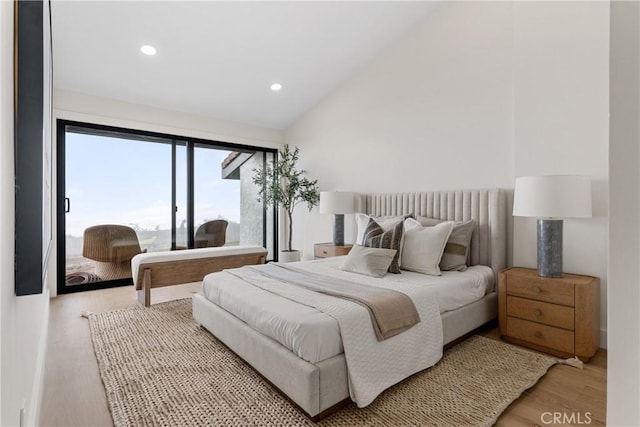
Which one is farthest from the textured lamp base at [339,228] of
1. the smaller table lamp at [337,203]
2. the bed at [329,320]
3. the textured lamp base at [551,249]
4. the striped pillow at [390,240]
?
the textured lamp base at [551,249]

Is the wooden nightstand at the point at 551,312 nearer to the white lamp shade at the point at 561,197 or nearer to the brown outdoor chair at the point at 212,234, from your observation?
the white lamp shade at the point at 561,197

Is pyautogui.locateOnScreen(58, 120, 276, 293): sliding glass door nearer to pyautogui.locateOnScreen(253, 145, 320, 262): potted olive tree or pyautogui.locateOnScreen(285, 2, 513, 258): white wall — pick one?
pyautogui.locateOnScreen(253, 145, 320, 262): potted olive tree

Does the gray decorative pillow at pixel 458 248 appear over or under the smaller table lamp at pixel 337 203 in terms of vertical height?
under

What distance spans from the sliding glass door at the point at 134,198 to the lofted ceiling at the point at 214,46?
0.63 m

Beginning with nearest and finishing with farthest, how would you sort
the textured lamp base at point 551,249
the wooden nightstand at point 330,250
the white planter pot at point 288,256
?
the textured lamp base at point 551,249 < the wooden nightstand at point 330,250 < the white planter pot at point 288,256

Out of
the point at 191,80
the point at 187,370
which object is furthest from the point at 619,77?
the point at 191,80

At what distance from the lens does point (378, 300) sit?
1975 mm

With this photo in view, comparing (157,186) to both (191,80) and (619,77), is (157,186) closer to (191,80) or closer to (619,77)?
(191,80)

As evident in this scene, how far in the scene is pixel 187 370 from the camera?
2143 mm

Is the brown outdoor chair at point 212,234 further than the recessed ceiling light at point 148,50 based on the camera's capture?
Yes

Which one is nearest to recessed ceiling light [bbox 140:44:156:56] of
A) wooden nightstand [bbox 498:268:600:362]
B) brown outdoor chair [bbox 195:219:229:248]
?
brown outdoor chair [bbox 195:219:229:248]

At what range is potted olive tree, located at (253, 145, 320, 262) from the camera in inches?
205

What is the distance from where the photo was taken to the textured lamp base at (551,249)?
247cm

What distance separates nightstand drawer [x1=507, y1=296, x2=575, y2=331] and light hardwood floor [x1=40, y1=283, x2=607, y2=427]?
0.98 feet
